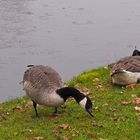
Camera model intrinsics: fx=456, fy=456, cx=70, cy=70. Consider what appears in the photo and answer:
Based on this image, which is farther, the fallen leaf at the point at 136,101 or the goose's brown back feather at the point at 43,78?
the fallen leaf at the point at 136,101

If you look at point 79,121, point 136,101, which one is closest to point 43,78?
point 79,121

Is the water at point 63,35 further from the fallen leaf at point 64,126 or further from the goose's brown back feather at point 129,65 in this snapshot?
the fallen leaf at point 64,126

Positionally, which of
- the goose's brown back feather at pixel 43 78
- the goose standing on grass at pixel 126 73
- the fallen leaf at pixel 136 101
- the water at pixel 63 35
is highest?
the goose's brown back feather at pixel 43 78

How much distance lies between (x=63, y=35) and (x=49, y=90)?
13565 millimetres

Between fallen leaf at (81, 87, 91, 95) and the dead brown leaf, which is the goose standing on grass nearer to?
fallen leaf at (81, 87, 91, 95)

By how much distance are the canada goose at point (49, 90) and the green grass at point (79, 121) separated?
42 cm

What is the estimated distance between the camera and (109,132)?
917 centimetres

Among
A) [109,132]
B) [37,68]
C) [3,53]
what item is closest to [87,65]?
[3,53]

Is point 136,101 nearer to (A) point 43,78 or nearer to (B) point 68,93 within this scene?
(B) point 68,93

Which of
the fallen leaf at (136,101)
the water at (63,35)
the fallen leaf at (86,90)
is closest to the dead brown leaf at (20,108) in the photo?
the fallen leaf at (86,90)

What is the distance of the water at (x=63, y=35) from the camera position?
62.2 ft

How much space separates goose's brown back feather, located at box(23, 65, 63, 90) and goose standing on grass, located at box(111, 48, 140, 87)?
2.64m

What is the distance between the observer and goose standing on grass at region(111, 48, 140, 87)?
12.5 meters

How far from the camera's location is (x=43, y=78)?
10.2m
